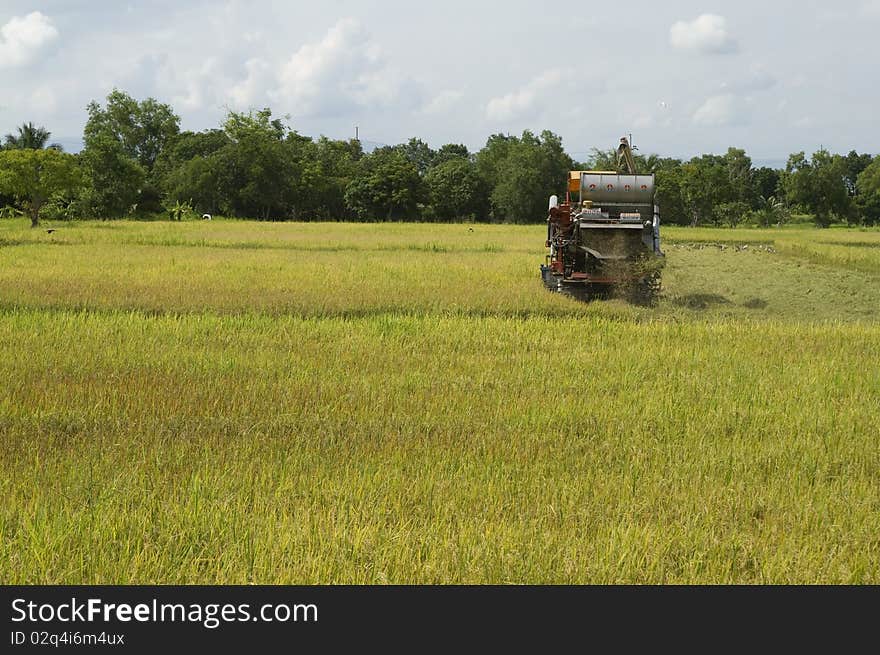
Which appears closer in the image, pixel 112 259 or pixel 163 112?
pixel 112 259

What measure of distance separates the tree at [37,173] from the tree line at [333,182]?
954 centimetres

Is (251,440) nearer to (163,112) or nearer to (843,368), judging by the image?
(843,368)

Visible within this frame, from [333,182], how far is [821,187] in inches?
1500

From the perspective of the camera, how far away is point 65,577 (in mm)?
3889

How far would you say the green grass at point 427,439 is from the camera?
4.23m

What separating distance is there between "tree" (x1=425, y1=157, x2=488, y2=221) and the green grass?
46.7m

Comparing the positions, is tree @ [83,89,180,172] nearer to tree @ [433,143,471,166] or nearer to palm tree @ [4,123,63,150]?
palm tree @ [4,123,63,150]

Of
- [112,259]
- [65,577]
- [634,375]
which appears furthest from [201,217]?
[65,577]

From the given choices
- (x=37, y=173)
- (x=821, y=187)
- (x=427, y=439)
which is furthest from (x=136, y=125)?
(x=427, y=439)

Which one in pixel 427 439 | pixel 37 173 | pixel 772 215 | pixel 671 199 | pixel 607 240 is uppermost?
pixel 671 199

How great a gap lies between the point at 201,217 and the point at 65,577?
159 ft

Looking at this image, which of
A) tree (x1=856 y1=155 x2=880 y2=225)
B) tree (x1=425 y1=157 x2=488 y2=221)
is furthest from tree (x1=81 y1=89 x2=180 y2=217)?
tree (x1=856 y1=155 x2=880 y2=225)

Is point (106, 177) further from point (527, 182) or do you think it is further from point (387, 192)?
point (527, 182)

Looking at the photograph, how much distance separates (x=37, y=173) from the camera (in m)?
33.3
